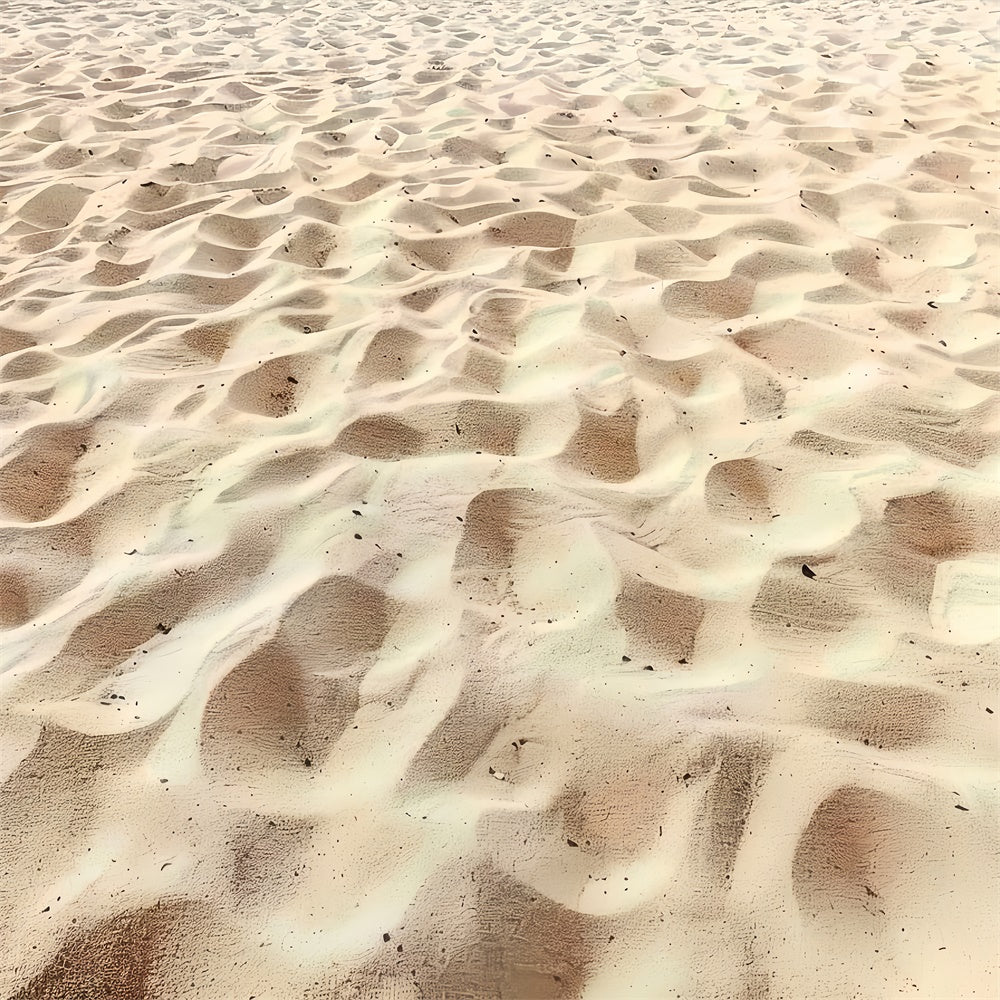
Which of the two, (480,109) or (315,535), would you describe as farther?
(480,109)

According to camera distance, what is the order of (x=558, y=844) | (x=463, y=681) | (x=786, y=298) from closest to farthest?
(x=558, y=844) → (x=463, y=681) → (x=786, y=298)

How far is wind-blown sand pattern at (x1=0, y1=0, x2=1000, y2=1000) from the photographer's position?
118 cm

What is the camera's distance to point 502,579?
1.67 m

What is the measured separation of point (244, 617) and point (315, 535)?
0.25 metres

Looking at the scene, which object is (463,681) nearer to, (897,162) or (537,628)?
(537,628)

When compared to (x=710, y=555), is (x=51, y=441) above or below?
above

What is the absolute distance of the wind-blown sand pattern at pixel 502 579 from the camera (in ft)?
3.89

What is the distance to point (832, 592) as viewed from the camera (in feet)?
5.35

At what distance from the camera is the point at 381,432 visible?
79.4 inches

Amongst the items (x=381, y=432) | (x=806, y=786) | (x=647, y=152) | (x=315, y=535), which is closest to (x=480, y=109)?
(x=647, y=152)

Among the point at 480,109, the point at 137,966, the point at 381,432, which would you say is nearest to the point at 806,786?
the point at 137,966

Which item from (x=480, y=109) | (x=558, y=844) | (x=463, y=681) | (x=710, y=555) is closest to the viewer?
(x=558, y=844)

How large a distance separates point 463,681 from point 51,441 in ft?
4.17

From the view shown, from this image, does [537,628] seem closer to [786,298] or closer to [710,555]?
[710,555]
